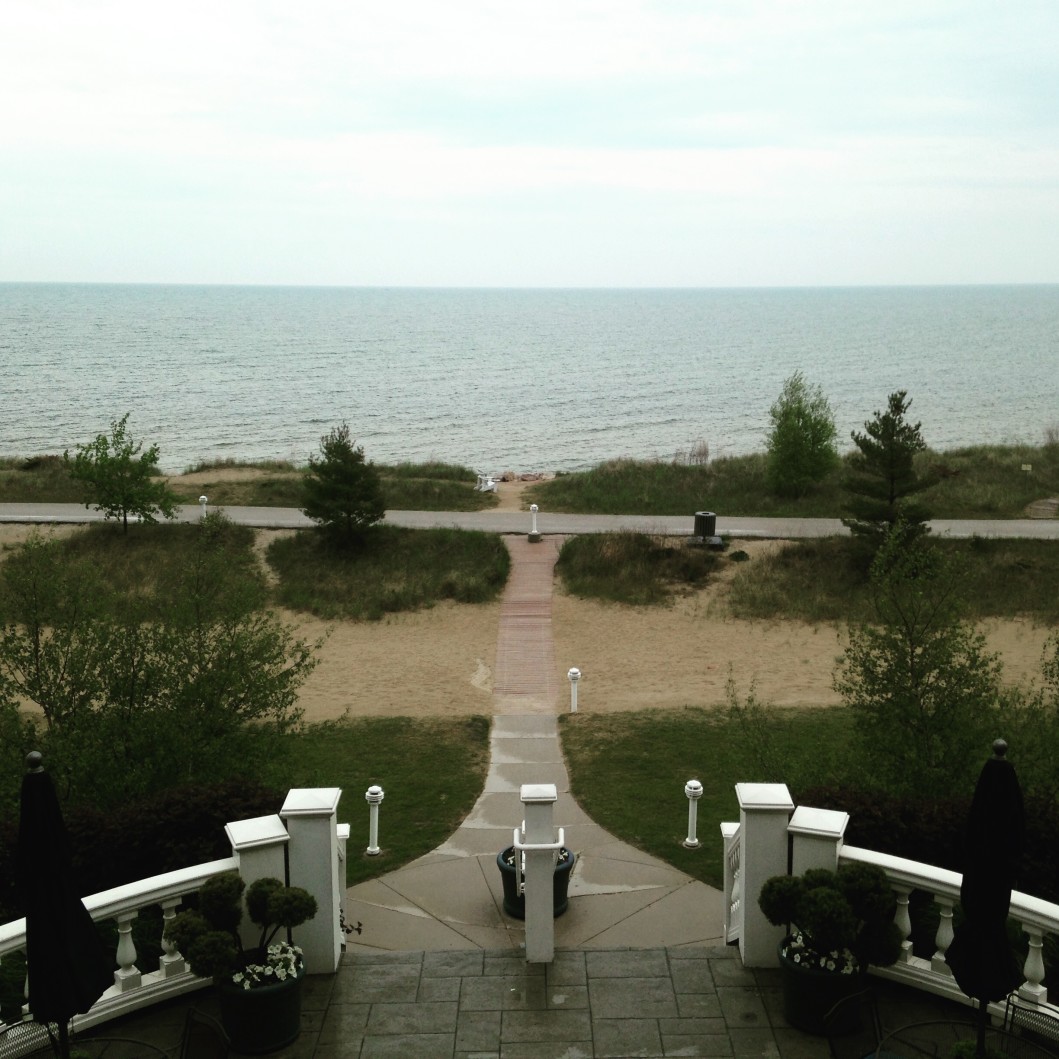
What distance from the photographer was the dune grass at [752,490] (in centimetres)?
3722

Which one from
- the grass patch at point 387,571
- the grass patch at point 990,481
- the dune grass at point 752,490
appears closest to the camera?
the grass patch at point 387,571

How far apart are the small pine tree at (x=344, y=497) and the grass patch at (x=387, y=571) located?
0.51m

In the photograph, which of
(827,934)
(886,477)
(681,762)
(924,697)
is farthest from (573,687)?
(886,477)

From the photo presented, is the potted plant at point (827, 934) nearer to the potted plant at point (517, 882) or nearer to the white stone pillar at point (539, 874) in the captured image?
the white stone pillar at point (539, 874)

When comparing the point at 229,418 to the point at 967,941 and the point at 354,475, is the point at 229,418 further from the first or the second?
the point at 967,941

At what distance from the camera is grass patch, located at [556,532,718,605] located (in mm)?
28531

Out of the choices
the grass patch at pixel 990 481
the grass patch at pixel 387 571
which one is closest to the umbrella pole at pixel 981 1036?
the grass patch at pixel 387 571

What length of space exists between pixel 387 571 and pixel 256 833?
2210 centimetres

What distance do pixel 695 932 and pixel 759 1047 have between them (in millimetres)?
2845

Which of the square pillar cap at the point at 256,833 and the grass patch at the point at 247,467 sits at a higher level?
the square pillar cap at the point at 256,833

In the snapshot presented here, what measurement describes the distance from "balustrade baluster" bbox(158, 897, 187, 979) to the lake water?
53.5m

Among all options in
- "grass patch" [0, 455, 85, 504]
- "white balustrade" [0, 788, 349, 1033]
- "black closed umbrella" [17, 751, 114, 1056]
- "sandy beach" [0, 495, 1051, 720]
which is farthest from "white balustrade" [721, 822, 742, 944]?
"grass patch" [0, 455, 85, 504]

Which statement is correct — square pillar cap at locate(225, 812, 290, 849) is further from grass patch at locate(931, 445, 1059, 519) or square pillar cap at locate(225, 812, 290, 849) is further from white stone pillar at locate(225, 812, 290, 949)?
grass patch at locate(931, 445, 1059, 519)

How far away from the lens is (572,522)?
116ft
